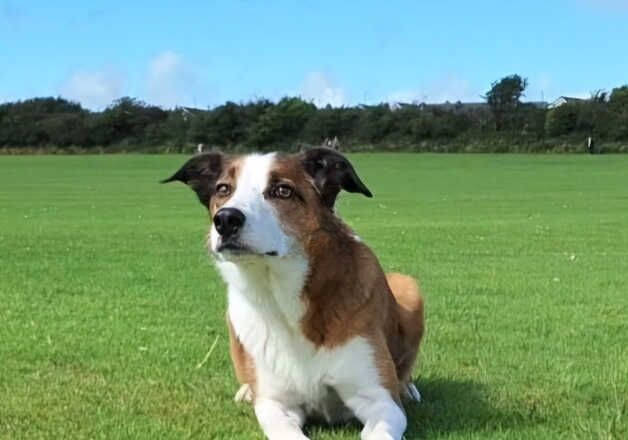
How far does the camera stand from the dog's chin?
578 cm

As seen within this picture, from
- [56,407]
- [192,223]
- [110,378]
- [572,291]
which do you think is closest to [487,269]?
[572,291]

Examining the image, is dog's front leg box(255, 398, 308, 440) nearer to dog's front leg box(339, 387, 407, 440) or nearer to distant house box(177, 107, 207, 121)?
dog's front leg box(339, 387, 407, 440)

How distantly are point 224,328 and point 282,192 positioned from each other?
180 inches

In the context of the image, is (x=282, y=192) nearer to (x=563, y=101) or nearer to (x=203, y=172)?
(x=203, y=172)

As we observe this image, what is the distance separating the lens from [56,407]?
7039 millimetres

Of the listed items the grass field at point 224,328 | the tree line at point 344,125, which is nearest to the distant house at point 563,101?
the tree line at point 344,125

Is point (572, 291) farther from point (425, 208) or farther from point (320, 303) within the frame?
point (425, 208)

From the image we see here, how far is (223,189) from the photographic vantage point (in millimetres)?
6266

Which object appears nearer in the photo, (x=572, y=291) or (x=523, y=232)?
(x=572, y=291)

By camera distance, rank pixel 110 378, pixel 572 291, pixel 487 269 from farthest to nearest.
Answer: pixel 487 269
pixel 572 291
pixel 110 378

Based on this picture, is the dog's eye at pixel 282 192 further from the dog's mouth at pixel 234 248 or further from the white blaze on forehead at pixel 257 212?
the dog's mouth at pixel 234 248

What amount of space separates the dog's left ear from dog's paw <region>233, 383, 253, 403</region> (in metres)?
1.39

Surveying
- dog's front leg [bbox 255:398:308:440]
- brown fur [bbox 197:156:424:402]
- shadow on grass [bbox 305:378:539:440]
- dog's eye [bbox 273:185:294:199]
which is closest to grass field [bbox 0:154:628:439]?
shadow on grass [bbox 305:378:539:440]

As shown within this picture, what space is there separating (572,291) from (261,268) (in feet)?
25.3
